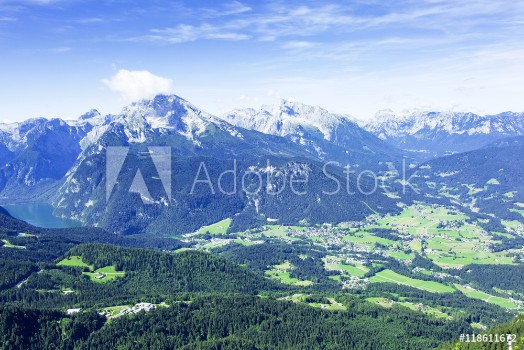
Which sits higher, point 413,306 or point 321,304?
point 321,304

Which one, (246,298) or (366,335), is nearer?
(366,335)

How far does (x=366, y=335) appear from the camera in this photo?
149500 mm

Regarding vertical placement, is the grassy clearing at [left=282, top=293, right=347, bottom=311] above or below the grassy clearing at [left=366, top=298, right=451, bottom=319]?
above

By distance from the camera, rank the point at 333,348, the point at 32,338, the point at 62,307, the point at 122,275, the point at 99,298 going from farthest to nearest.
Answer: the point at 122,275
the point at 99,298
the point at 62,307
the point at 333,348
the point at 32,338

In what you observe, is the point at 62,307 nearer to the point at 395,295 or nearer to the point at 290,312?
the point at 290,312

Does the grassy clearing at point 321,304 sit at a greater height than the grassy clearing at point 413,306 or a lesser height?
greater

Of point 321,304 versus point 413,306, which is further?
point 413,306

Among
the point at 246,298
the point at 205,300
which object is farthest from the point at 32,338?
the point at 246,298

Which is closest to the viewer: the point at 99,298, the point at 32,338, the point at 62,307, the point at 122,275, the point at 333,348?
the point at 32,338

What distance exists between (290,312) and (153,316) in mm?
43874

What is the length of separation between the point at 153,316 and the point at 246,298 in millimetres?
33600

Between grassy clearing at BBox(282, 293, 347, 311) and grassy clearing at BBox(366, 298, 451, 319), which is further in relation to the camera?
grassy clearing at BBox(366, 298, 451, 319)

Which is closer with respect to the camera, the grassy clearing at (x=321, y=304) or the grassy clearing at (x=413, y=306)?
the grassy clearing at (x=321, y=304)

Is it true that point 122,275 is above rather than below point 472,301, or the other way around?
above
